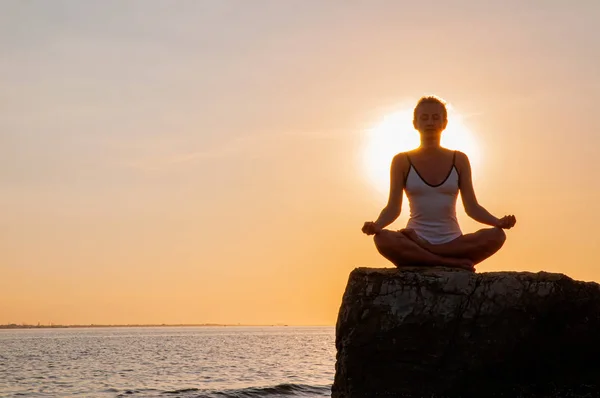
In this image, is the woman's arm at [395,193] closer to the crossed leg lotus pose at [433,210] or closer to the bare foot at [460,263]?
the crossed leg lotus pose at [433,210]

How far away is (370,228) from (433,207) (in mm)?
702

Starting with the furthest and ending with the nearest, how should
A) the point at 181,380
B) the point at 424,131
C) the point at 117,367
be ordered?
the point at 117,367 < the point at 181,380 < the point at 424,131

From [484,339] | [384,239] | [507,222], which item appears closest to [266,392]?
[384,239]

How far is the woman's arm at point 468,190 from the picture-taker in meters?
7.55

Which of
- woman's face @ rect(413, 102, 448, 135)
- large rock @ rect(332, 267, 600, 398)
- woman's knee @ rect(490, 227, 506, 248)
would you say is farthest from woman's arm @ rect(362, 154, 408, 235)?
large rock @ rect(332, 267, 600, 398)

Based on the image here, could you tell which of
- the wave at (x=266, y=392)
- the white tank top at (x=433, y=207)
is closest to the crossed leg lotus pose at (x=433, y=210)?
the white tank top at (x=433, y=207)

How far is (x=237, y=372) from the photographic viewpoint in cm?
3092

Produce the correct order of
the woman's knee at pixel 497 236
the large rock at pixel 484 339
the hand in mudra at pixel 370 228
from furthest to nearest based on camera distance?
the woman's knee at pixel 497 236
the hand in mudra at pixel 370 228
the large rock at pixel 484 339

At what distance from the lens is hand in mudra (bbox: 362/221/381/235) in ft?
23.2

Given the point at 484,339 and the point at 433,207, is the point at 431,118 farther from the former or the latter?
the point at 484,339

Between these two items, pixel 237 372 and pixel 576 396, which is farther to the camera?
pixel 237 372

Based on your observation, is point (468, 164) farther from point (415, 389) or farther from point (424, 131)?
point (415, 389)

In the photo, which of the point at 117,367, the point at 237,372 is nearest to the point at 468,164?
the point at 237,372

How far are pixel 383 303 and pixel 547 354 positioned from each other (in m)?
1.35
